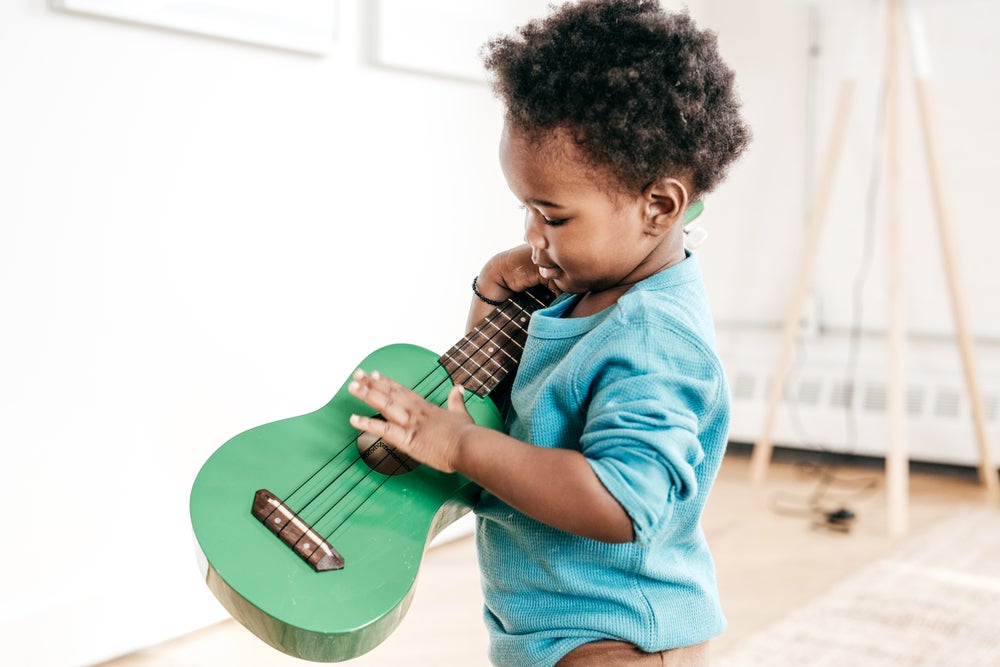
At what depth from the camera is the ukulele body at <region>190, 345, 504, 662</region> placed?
2.43ft

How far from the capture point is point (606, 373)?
73 centimetres

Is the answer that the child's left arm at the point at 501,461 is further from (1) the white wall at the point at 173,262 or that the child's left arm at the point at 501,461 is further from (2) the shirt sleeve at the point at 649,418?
(1) the white wall at the point at 173,262

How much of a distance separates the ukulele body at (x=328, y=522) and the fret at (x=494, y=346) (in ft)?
0.06

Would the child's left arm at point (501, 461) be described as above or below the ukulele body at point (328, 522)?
above

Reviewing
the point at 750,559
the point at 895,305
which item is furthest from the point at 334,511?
the point at 895,305

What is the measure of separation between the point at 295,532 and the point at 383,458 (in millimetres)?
112

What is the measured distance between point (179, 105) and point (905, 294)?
6.83ft

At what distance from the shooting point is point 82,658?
146 cm

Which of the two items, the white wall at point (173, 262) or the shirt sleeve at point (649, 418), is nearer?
the shirt sleeve at point (649, 418)

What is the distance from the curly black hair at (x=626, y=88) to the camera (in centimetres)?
74

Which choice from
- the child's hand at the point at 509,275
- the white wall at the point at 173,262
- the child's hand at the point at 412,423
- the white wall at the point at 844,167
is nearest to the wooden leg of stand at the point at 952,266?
the white wall at the point at 844,167

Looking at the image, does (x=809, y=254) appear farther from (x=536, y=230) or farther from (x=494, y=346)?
(x=536, y=230)

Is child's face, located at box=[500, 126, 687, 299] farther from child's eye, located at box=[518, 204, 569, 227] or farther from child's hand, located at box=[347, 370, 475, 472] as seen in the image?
child's hand, located at box=[347, 370, 475, 472]

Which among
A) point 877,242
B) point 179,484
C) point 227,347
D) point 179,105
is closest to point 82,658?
point 179,484
